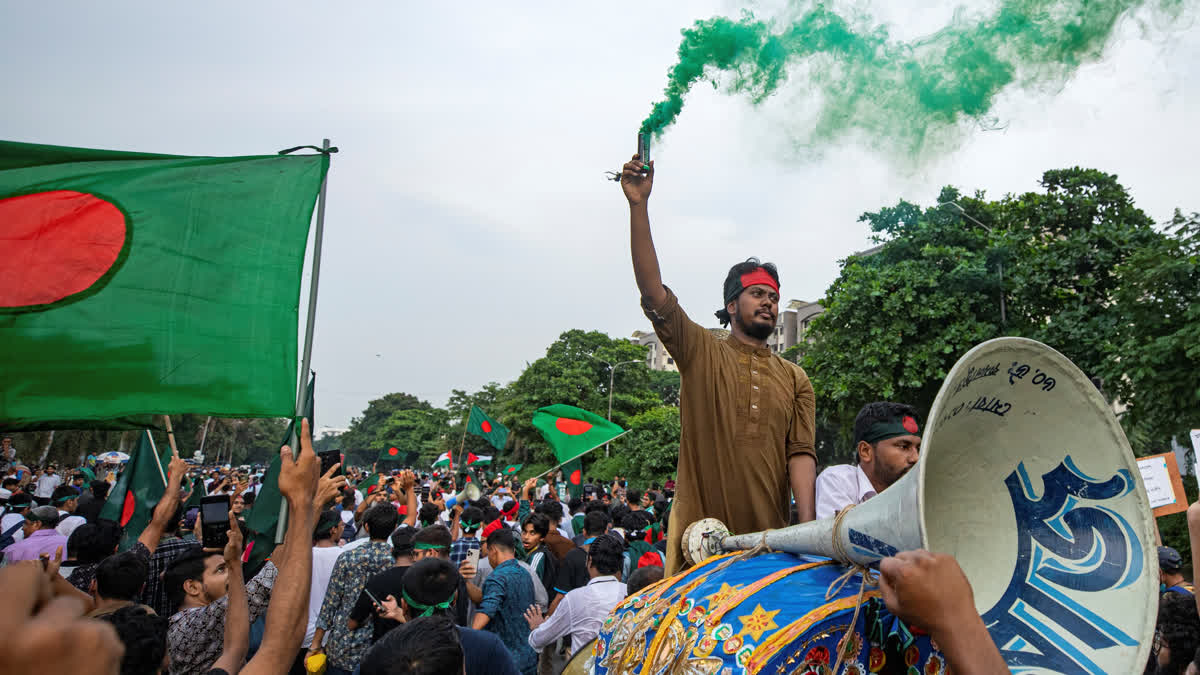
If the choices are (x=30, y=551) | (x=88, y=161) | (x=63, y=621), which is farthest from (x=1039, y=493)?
(x=30, y=551)

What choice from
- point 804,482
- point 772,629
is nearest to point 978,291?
point 804,482

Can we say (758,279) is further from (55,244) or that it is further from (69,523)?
(69,523)

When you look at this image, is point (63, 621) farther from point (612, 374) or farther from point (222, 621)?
point (612, 374)

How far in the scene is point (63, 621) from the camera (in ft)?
3.61

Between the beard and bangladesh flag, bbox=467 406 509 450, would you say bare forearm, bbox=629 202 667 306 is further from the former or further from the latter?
bangladesh flag, bbox=467 406 509 450

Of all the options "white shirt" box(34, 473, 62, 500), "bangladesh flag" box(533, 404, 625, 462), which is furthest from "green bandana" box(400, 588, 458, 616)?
"white shirt" box(34, 473, 62, 500)

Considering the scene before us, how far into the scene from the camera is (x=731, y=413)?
2.85 metres

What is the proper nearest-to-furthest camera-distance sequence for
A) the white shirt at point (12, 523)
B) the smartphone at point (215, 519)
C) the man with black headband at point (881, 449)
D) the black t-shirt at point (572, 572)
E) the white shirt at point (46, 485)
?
1. the man with black headband at point (881, 449)
2. the smartphone at point (215, 519)
3. the black t-shirt at point (572, 572)
4. the white shirt at point (12, 523)
5. the white shirt at point (46, 485)

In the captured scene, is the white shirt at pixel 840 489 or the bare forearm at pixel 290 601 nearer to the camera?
the bare forearm at pixel 290 601

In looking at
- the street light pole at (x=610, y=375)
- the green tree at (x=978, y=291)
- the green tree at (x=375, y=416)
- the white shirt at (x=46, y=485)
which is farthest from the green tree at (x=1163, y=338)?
the green tree at (x=375, y=416)

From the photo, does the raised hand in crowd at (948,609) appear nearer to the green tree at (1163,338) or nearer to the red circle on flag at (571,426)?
the red circle on flag at (571,426)

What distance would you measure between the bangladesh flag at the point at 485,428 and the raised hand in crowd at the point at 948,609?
16058mm

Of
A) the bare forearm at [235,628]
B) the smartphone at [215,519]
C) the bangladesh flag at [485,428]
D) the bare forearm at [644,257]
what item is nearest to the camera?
the bare forearm at [644,257]

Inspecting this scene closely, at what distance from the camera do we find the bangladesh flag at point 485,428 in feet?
57.0
